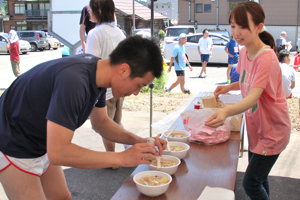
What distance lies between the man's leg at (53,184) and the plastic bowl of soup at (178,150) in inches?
26.3

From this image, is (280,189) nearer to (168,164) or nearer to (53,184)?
(168,164)

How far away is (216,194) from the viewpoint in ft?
4.98

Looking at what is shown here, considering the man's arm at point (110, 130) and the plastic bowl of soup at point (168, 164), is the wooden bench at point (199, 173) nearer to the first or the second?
the plastic bowl of soup at point (168, 164)

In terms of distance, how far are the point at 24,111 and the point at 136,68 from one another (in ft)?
1.88

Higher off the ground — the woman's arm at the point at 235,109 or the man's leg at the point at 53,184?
the woman's arm at the point at 235,109

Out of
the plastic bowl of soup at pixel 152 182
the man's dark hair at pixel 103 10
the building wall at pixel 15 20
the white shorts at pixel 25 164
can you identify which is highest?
the building wall at pixel 15 20

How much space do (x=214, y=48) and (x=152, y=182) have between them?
479 inches

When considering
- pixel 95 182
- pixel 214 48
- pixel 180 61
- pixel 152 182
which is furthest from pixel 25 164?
Answer: pixel 214 48

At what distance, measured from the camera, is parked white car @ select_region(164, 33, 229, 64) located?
13068mm

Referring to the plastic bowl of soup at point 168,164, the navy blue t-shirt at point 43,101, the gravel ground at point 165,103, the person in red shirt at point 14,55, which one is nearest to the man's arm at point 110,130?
the plastic bowl of soup at point 168,164

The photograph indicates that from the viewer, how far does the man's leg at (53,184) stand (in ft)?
6.05

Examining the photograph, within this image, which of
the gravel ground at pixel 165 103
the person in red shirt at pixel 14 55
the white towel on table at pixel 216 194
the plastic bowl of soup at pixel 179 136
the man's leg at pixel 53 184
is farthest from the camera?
the person in red shirt at pixel 14 55

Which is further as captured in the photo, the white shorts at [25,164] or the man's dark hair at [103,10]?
the man's dark hair at [103,10]

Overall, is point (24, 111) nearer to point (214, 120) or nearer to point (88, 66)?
point (88, 66)
